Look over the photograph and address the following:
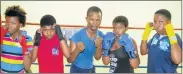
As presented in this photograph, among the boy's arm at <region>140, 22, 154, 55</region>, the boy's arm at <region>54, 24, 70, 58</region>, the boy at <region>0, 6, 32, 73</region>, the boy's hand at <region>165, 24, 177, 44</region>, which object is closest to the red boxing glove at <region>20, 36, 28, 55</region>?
the boy at <region>0, 6, 32, 73</region>

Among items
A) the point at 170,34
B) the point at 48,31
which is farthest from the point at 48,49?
the point at 170,34

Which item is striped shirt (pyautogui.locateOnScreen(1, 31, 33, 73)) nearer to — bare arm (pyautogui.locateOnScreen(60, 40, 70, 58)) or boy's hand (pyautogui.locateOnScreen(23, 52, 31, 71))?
boy's hand (pyautogui.locateOnScreen(23, 52, 31, 71))

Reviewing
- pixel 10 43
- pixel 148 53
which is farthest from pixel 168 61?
pixel 10 43

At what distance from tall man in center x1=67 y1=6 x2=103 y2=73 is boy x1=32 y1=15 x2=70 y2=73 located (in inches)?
3.1

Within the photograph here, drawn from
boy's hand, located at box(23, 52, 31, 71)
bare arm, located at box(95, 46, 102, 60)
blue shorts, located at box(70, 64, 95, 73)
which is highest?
bare arm, located at box(95, 46, 102, 60)

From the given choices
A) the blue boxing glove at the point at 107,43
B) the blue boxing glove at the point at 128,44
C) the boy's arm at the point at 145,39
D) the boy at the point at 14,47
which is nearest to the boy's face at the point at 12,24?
the boy at the point at 14,47

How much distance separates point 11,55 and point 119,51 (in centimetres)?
69

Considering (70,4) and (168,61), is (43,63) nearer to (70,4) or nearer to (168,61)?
(70,4)

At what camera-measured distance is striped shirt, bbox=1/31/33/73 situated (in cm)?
148

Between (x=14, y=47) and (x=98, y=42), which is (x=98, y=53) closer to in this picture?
(x=98, y=42)

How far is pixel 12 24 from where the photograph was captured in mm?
1489

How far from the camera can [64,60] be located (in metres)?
1.62

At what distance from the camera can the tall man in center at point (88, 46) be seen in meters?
1.51

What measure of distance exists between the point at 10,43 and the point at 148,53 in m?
0.90
